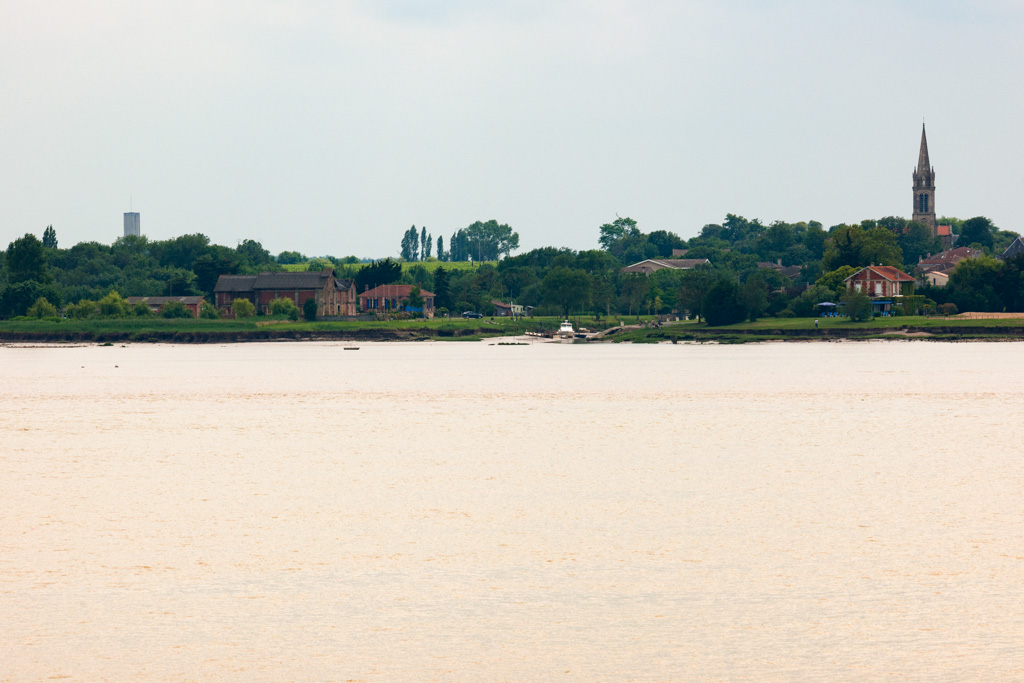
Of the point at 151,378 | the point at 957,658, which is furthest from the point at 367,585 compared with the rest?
the point at 151,378

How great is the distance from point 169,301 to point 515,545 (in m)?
169

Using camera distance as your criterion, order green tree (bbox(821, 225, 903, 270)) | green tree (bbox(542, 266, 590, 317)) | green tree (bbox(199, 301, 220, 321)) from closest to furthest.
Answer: green tree (bbox(821, 225, 903, 270)) → green tree (bbox(199, 301, 220, 321)) → green tree (bbox(542, 266, 590, 317))

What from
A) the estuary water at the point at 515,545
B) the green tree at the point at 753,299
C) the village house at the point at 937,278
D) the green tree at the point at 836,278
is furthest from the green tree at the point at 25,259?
the village house at the point at 937,278

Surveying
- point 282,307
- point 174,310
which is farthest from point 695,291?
point 174,310

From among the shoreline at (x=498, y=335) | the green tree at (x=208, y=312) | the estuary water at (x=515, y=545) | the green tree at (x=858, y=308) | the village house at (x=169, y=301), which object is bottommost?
the estuary water at (x=515, y=545)

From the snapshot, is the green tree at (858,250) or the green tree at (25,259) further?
the green tree at (858,250)

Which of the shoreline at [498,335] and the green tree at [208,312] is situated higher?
the green tree at [208,312]

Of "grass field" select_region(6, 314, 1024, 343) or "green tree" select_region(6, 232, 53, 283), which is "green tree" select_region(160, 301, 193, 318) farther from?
"green tree" select_region(6, 232, 53, 283)

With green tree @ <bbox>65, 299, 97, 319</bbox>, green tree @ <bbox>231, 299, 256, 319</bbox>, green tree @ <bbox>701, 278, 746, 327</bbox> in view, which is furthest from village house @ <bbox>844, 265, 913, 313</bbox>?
green tree @ <bbox>65, 299, 97, 319</bbox>

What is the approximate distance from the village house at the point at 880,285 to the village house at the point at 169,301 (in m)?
102

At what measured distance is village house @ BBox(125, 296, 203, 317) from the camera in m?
178

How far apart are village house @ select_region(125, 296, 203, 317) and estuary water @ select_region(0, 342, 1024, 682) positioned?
5237 inches

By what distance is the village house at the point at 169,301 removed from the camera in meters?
178

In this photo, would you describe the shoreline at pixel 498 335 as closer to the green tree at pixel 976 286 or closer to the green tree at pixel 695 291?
the green tree at pixel 695 291
